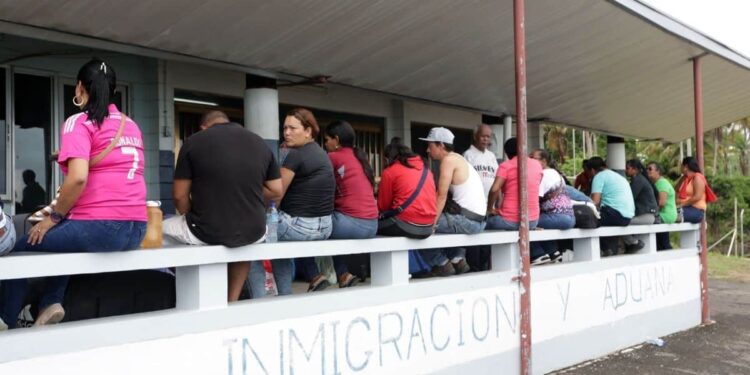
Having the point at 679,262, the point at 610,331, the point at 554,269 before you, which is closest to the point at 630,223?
the point at 679,262

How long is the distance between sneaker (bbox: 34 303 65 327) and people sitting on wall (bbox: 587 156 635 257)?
5903 millimetres

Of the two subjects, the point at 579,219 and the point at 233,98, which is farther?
the point at 233,98

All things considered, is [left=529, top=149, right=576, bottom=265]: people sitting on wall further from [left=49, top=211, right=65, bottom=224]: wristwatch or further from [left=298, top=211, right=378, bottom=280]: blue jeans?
[left=49, top=211, right=65, bottom=224]: wristwatch

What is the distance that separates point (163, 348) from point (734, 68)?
9.37m

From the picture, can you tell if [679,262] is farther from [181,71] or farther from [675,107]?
[181,71]

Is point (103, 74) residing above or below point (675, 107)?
below

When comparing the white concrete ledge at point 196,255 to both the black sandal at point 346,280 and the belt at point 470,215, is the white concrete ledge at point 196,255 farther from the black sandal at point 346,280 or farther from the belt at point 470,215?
the black sandal at point 346,280

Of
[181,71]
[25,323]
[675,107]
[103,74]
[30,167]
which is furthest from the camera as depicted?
[675,107]

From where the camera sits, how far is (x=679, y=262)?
905 cm

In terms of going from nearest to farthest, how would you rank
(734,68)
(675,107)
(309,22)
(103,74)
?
1. (103,74)
2. (309,22)
3. (734,68)
4. (675,107)

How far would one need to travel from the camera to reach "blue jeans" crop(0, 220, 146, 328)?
3566 mm

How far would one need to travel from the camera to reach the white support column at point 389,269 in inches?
204

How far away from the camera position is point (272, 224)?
4.69m

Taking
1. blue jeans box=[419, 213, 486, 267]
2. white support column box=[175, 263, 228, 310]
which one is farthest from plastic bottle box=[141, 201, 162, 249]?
blue jeans box=[419, 213, 486, 267]
